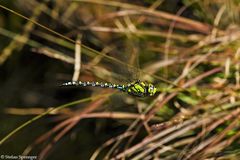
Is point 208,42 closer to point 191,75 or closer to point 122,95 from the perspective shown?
point 191,75

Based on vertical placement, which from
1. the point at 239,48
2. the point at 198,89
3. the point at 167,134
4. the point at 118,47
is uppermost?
the point at 118,47

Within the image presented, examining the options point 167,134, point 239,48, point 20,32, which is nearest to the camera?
point 167,134

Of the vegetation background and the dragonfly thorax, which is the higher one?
the vegetation background

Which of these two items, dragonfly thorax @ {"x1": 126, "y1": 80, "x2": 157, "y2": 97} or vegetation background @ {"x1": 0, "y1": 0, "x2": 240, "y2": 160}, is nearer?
dragonfly thorax @ {"x1": 126, "y1": 80, "x2": 157, "y2": 97}

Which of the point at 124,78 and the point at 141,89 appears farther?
the point at 124,78

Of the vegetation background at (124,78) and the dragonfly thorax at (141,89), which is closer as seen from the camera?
the dragonfly thorax at (141,89)

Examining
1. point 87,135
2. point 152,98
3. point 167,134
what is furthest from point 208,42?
point 87,135

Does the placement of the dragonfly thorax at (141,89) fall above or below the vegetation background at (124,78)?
below

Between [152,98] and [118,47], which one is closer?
[152,98]
